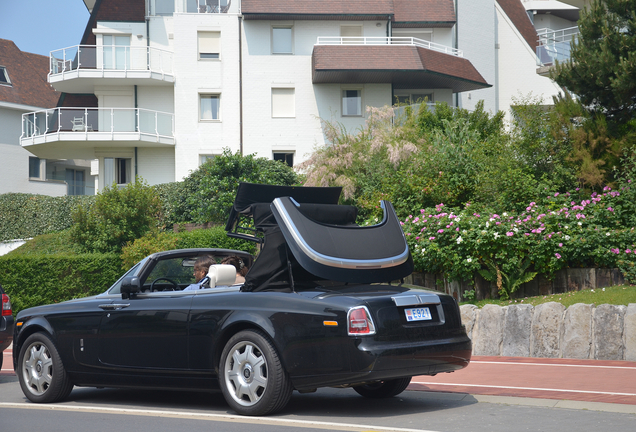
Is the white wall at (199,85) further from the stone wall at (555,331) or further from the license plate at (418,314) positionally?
the license plate at (418,314)

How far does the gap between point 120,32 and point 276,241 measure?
105 ft

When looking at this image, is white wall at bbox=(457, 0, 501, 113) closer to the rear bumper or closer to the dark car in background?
the dark car in background

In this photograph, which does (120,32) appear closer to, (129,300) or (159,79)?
(159,79)

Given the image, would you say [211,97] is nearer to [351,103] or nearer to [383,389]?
[351,103]

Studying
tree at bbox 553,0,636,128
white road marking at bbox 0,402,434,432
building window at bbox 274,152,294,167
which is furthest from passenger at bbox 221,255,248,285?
building window at bbox 274,152,294,167

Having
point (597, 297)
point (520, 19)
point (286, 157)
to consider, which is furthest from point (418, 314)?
point (520, 19)

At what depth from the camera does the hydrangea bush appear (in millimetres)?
13891

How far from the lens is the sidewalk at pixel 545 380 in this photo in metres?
7.73

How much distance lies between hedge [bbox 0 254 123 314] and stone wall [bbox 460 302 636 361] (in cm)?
1115

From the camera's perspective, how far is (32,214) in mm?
33406

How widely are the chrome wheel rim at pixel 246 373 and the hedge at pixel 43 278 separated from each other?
517 inches

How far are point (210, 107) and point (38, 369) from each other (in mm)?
27433

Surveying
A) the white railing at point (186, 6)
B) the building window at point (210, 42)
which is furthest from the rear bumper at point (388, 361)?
the white railing at point (186, 6)

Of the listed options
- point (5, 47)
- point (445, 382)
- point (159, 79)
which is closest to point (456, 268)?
point (445, 382)
